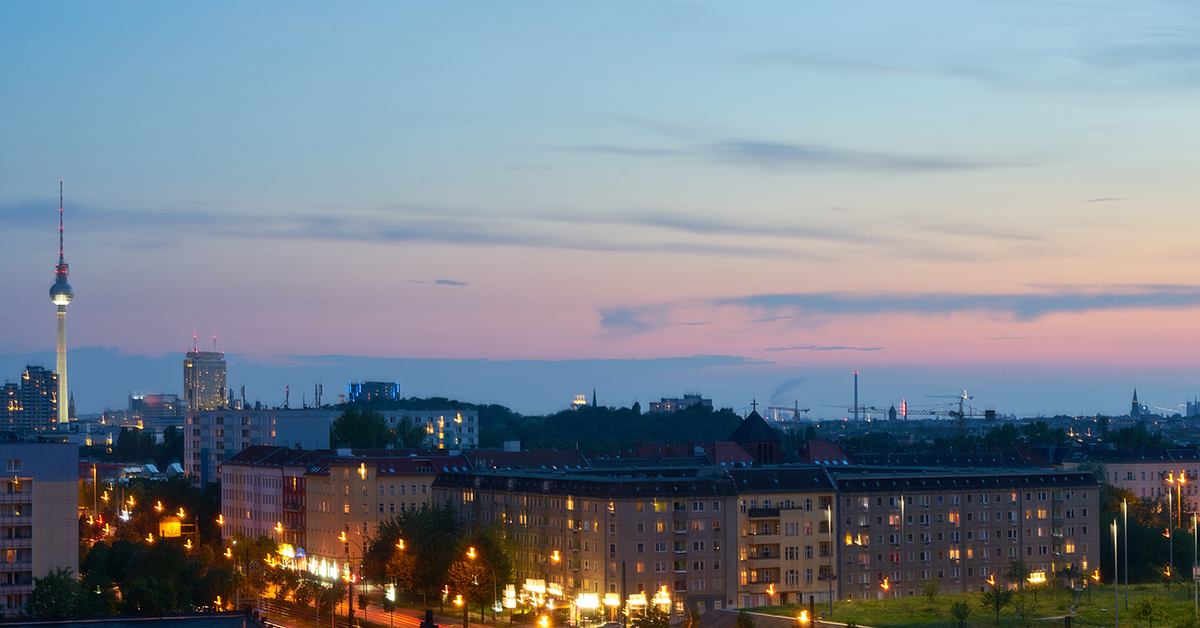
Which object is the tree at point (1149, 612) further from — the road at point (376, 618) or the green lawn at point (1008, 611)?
the road at point (376, 618)

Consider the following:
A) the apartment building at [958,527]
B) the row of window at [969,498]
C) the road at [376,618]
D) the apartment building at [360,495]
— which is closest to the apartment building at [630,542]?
the road at [376,618]

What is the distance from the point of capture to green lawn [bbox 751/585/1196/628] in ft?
354

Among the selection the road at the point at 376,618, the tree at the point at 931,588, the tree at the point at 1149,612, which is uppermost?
the tree at the point at 1149,612

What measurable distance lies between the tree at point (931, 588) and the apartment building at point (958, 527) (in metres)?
0.84

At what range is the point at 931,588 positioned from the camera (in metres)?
127

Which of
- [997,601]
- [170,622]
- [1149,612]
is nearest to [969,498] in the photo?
[997,601]

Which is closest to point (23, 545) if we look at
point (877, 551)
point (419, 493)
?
point (419, 493)

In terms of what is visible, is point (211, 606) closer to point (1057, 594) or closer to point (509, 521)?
point (509, 521)

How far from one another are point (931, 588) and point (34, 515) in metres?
71.9

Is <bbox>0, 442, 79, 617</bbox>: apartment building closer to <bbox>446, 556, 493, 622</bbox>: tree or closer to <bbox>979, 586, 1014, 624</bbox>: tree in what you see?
<bbox>446, 556, 493, 622</bbox>: tree

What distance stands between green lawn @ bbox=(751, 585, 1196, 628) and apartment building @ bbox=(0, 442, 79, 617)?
2086 inches

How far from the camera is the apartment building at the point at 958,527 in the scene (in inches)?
5399

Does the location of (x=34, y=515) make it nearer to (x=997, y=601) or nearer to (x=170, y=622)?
(x=170, y=622)

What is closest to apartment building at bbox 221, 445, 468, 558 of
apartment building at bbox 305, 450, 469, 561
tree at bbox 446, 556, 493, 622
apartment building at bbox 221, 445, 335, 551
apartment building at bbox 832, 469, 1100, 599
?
apartment building at bbox 305, 450, 469, 561
